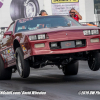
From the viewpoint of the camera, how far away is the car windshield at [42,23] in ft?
26.8

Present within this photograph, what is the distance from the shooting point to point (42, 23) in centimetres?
827

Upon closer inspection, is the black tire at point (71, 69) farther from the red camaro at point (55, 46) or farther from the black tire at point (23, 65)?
the black tire at point (23, 65)

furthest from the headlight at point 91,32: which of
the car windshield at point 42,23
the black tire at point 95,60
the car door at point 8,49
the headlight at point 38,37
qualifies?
the car door at point 8,49

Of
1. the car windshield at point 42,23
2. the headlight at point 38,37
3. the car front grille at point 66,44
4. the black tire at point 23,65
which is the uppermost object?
the car windshield at point 42,23

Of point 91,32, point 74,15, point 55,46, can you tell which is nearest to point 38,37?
point 55,46

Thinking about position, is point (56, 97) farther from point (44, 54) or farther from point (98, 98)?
point (44, 54)

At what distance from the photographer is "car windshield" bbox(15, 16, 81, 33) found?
26.8 feet

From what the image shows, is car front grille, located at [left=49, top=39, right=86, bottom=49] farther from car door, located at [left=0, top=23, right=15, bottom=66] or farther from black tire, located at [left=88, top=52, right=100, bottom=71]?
car door, located at [left=0, top=23, right=15, bottom=66]

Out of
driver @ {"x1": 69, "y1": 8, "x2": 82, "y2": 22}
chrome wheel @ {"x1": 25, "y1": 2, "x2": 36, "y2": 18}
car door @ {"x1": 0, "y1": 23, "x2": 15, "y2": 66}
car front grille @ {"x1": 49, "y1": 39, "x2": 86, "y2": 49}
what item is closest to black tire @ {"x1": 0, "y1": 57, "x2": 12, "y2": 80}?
car door @ {"x1": 0, "y1": 23, "x2": 15, "y2": 66}

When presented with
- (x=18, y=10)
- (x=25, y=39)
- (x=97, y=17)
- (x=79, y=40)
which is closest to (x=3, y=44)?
(x=25, y=39)

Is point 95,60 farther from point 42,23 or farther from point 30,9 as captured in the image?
point 30,9

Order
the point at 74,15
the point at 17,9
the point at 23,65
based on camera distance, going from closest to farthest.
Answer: the point at 23,65
the point at 74,15
the point at 17,9

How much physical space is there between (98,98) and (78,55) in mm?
2067

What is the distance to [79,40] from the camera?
279 inches
